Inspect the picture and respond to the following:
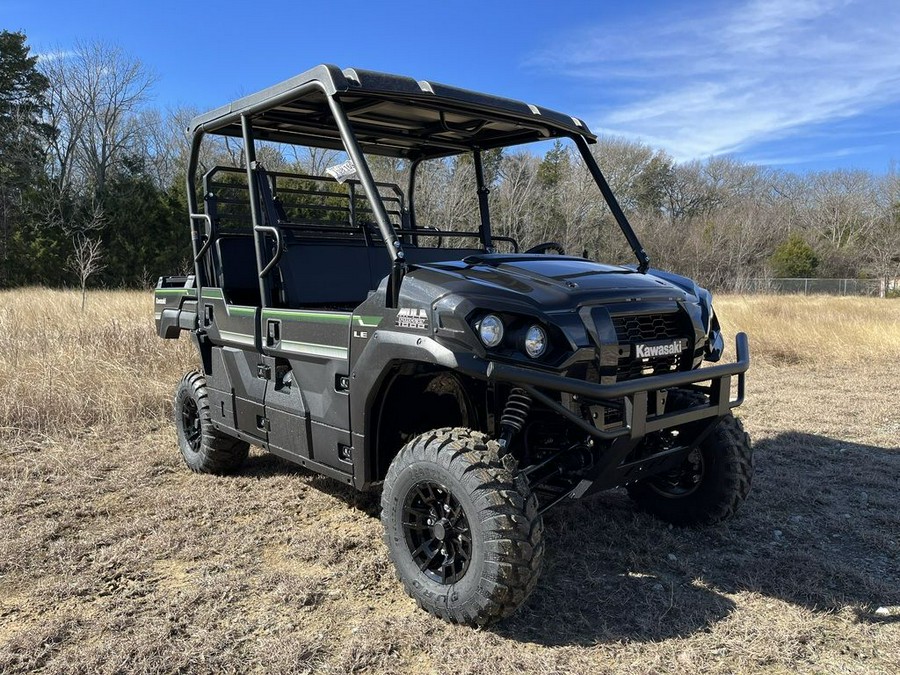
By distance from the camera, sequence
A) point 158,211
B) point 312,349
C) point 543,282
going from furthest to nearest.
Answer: point 158,211 < point 312,349 < point 543,282

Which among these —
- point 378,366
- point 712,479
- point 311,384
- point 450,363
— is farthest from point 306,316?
point 712,479

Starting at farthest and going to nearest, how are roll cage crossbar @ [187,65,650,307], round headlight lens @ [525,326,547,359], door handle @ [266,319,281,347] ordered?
1. door handle @ [266,319,281,347]
2. roll cage crossbar @ [187,65,650,307]
3. round headlight lens @ [525,326,547,359]

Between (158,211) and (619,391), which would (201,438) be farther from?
(158,211)

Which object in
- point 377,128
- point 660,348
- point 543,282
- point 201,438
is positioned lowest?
point 201,438

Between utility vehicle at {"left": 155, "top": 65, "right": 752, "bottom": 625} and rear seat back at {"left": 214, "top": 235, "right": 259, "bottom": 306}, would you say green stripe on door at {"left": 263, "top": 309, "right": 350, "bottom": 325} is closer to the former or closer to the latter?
utility vehicle at {"left": 155, "top": 65, "right": 752, "bottom": 625}

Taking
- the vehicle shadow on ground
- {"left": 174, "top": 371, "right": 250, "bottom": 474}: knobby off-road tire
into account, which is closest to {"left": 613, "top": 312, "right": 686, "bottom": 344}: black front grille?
the vehicle shadow on ground

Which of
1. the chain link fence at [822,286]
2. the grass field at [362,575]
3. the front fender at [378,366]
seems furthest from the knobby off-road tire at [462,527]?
the chain link fence at [822,286]

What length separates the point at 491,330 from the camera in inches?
102

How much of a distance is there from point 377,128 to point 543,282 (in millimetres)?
2142

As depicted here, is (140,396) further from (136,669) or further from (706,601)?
(706,601)

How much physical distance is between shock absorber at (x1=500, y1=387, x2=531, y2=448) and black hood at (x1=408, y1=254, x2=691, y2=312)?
15.5 inches

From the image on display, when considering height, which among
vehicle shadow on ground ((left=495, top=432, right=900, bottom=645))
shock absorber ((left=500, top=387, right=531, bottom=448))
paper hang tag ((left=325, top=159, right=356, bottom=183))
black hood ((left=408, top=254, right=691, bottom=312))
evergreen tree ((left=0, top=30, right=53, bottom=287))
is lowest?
vehicle shadow on ground ((left=495, top=432, right=900, bottom=645))

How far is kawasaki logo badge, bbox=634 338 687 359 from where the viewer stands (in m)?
2.84

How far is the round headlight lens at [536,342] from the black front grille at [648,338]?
0.35 m
